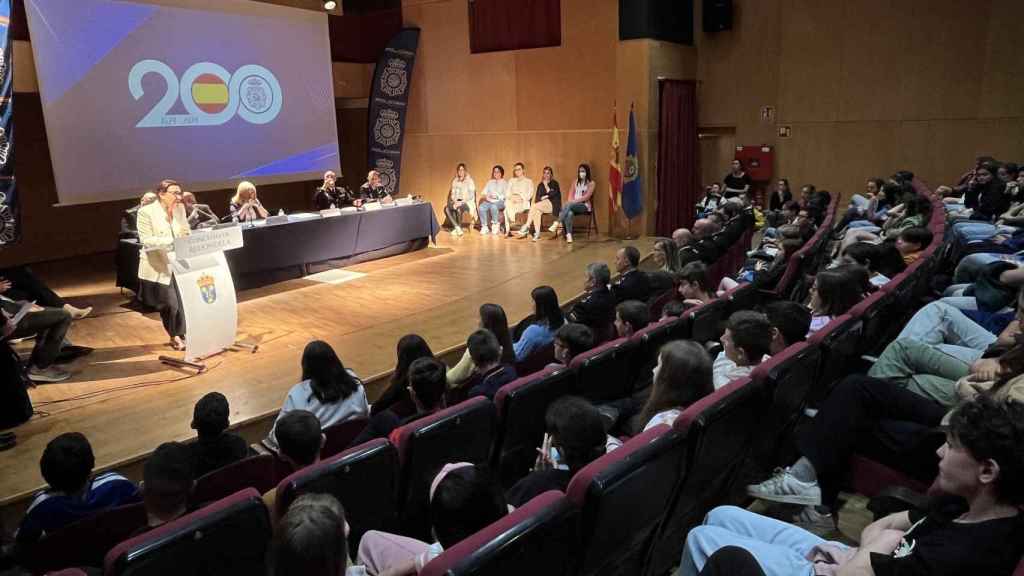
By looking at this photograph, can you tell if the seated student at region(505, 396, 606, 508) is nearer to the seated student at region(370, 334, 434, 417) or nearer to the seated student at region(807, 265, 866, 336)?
the seated student at region(370, 334, 434, 417)

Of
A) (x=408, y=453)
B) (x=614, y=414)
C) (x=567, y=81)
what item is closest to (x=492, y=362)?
(x=614, y=414)

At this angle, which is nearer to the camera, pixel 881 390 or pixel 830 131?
pixel 881 390

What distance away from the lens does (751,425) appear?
2221 millimetres

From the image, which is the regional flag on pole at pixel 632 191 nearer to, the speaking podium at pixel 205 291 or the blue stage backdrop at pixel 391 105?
the blue stage backdrop at pixel 391 105

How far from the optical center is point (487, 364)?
306cm

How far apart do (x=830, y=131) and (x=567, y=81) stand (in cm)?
372

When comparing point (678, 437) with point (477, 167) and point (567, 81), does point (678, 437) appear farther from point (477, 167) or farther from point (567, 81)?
point (477, 167)

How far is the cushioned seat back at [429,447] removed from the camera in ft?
7.16

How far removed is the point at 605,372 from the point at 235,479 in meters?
Answer: 1.51

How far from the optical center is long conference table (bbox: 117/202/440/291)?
676 centimetres

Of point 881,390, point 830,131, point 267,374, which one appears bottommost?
point 267,374

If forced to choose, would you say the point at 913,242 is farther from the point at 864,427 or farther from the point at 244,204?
the point at 244,204

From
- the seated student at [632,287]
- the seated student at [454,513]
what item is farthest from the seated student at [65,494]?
the seated student at [632,287]

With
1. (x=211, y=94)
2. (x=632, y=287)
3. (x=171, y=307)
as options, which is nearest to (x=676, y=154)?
(x=632, y=287)
